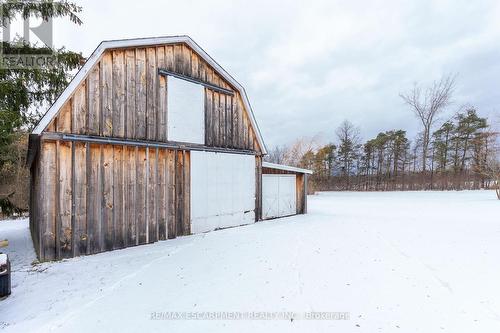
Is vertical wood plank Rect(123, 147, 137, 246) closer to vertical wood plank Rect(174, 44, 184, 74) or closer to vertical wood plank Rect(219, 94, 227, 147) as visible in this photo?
vertical wood plank Rect(174, 44, 184, 74)

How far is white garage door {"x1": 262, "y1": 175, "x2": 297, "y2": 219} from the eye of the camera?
34.6ft

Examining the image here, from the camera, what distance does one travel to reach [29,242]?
25.5 ft

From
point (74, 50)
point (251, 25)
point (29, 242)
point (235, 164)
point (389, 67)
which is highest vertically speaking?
point (389, 67)

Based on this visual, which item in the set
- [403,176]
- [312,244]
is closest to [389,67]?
[403,176]

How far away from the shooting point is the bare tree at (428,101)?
28.6 metres

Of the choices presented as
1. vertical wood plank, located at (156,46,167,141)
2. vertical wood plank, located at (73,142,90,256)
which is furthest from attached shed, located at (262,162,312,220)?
vertical wood plank, located at (73,142,90,256)

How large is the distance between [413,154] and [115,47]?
35.4 meters

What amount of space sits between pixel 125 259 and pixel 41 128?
305 centimetres

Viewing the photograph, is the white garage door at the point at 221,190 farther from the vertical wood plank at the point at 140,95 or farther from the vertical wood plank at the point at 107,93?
the vertical wood plank at the point at 107,93

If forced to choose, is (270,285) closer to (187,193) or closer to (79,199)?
(187,193)

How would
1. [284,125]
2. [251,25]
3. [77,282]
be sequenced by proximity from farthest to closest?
1. [284,125]
2. [251,25]
3. [77,282]

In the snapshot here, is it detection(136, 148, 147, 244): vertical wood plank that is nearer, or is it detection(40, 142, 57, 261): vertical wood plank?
detection(40, 142, 57, 261): vertical wood plank

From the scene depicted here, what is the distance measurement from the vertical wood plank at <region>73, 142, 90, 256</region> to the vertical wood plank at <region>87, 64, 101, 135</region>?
0.43m

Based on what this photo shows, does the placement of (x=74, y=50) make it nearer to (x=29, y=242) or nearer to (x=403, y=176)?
(x=29, y=242)
